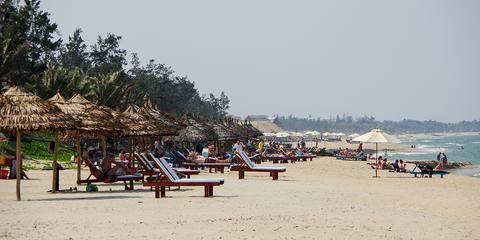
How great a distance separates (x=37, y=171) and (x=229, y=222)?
625 inches

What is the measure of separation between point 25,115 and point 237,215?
19.0 feet

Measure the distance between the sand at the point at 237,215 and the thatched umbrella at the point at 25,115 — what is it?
4.96 feet

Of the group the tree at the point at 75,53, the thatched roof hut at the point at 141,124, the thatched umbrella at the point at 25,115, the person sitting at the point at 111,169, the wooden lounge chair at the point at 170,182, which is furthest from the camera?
the tree at the point at 75,53

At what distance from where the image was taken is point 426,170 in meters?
30.5

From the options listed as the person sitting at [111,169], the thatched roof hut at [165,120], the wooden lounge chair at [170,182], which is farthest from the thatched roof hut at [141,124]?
the wooden lounge chair at [170,182]

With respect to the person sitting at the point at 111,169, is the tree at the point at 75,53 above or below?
above

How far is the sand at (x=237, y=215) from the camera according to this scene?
10570mm

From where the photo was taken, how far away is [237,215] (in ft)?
41.3

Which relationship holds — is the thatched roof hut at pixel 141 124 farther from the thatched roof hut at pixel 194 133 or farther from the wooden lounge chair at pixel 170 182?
the thatched roof hut at pixel 194 133

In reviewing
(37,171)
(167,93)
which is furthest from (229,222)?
→ (167,93)

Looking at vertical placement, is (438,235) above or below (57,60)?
below

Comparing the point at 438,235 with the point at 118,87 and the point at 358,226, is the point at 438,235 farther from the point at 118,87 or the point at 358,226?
the point at 118,87

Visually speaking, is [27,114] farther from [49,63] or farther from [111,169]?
[49,63]

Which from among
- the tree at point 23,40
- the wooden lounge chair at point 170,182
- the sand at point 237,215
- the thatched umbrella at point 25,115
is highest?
the tree at point 23,40
